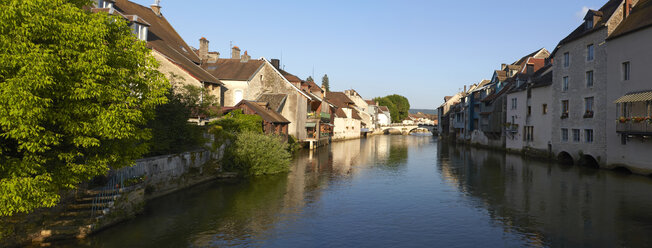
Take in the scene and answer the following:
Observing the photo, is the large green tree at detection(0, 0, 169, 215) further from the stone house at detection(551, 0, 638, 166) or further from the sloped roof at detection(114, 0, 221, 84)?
the stone house at detection(551, 0, 638, 166)

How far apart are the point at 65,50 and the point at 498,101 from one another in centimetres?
6096

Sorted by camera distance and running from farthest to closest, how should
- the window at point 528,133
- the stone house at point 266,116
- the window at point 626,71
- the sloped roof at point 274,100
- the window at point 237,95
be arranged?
the window at point 237,95
the sloped roof at point 274,100
the window at point 528,133
the stone house at point 266,116
the window at point 626,71

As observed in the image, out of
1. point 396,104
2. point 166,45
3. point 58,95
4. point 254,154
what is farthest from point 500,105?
point 396,104

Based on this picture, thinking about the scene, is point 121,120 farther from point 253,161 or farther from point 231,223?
point 253,161

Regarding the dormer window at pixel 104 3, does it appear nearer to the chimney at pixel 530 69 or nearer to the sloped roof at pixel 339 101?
the chimney at pixel 530 69

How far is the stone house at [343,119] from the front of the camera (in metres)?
87.7

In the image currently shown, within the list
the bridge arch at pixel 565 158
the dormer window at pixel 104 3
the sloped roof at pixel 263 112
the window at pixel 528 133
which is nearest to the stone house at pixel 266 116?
the sloped roof at pixel 263 112

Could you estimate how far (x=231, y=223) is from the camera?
18812 mm

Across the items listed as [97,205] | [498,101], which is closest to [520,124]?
[498,101]

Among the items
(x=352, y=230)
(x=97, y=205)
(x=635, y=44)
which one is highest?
(x=635, y=44)

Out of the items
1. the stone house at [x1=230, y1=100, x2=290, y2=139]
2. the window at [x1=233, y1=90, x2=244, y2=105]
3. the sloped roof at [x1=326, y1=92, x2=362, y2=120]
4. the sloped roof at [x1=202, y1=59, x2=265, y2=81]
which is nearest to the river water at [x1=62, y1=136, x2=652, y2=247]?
the stone house at [x1=230, y1=100, x2=290, y2=139]

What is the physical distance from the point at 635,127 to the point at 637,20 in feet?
28.6

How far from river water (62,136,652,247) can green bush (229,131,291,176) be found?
4.20 ft

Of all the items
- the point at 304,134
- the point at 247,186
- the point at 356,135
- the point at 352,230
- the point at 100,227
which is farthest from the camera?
the point at 356,135
